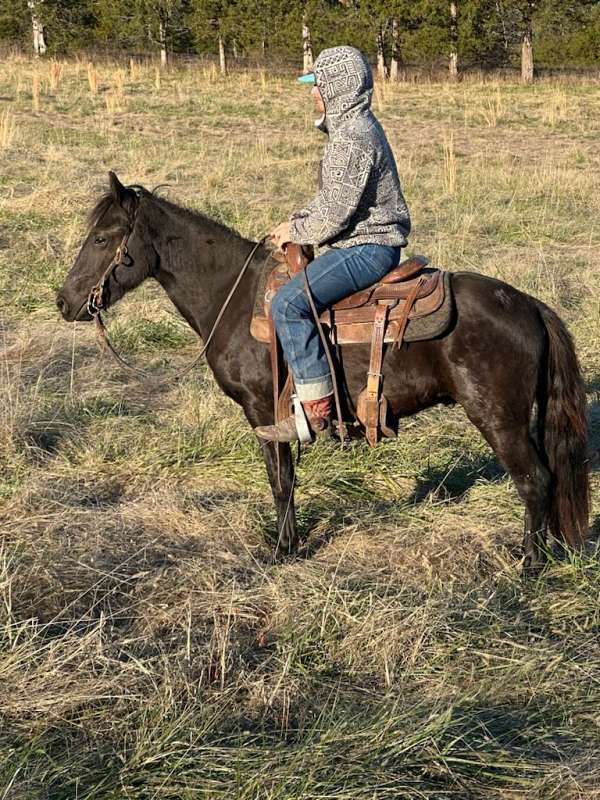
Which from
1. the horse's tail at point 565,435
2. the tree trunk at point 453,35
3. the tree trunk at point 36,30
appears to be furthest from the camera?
the tree trunk at point 36,30

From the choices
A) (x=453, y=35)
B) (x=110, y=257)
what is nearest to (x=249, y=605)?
(x=110, y=257)

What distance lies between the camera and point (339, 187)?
4027 mm

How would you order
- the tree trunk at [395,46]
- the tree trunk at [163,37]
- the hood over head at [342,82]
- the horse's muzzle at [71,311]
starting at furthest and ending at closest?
the tree trunk at [163,37], the tree trunk at [395,46], the horse's muzzle at [71,311], the hood over head at [342,82]

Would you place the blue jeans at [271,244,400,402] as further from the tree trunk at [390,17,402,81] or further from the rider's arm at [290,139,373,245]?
the tree trunk at [390,17,402,81]

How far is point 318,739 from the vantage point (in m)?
3.07

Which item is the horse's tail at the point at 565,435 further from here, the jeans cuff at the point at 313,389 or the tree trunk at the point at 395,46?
the tree trunk at the point at 395,46

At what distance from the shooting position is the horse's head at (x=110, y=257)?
444cm

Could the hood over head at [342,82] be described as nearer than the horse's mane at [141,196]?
Yes

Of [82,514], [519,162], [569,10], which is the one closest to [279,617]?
[82,514]

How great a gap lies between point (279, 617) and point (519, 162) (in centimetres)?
1485

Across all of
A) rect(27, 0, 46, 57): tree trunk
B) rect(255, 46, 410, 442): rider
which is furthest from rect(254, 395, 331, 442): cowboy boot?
rect(27, 0, 46, 57): tree trunk

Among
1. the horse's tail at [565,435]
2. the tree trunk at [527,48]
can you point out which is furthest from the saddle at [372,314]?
the tree trunk at [527,48]

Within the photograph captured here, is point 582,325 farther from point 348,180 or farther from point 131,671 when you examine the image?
point 131,671

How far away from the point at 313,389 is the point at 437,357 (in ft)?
2.10
